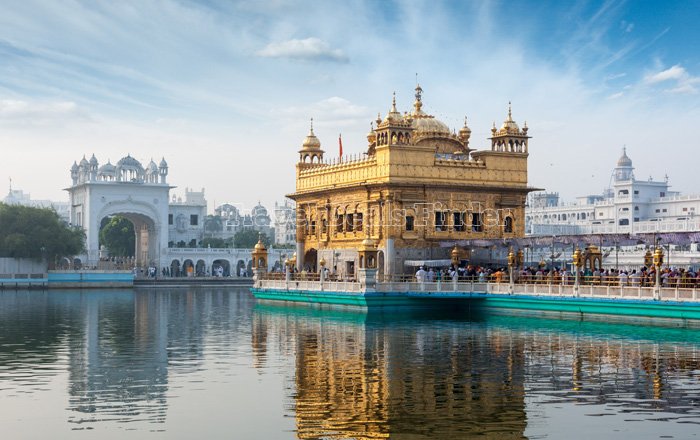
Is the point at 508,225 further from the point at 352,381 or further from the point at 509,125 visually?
the point at 352,381

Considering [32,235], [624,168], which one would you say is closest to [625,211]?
[624,168]

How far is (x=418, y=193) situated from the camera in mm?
41719

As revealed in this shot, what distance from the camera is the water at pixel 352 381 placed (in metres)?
14.4

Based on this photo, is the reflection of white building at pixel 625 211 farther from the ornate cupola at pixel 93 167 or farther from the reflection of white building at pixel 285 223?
the ornate cupola at pixel 93 167

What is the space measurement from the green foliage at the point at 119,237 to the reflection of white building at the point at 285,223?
39.1 meters

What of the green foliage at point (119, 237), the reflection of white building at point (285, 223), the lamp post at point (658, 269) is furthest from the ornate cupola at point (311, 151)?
the reflection of white building at point (285, 223)

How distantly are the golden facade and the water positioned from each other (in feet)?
28.7

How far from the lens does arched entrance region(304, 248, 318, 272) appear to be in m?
48.6

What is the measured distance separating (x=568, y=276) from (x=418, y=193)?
9.69m

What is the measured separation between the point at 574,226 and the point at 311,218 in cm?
7708

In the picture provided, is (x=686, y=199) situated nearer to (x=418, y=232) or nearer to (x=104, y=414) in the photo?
(x=418, y=232)

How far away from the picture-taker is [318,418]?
49.4 ft

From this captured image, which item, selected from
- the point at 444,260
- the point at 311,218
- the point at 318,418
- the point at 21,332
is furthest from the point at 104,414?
the point at 311,218

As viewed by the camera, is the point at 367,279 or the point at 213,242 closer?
the point at 367,279
